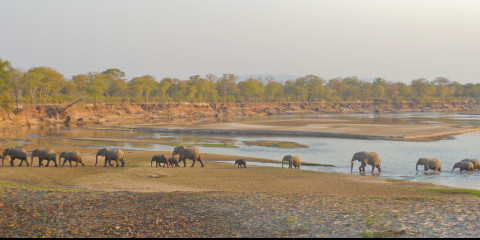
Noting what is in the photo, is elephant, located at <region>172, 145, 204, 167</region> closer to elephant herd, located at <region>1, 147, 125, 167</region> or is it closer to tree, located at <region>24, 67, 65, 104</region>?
elephant herd, located at <region>1, 147, 125, 167</region>

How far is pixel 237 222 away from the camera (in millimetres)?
11961

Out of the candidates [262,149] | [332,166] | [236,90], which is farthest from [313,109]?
[332,166]

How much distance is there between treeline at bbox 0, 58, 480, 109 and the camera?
83800 mm

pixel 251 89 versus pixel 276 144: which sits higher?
pixel 251 89

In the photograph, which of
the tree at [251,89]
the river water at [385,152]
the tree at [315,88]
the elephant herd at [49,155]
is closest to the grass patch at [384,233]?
the river water at [385,152]

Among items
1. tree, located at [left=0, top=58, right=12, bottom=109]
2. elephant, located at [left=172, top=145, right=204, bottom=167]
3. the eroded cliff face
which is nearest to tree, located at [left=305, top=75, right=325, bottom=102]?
the eroded cliff face

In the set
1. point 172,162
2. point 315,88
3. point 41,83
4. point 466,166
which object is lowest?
point 172,162

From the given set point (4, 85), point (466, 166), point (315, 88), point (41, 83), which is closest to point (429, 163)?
point (466, 166)

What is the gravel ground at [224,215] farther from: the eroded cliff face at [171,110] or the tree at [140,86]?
the tree at [140,86]

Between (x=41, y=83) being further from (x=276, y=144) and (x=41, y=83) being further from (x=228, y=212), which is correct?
(x=228, y=212)

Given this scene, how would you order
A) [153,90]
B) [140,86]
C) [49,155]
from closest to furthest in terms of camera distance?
[49,155], [140,86], [153,90]

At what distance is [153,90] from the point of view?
144m

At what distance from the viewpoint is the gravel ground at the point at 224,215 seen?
10883 mm

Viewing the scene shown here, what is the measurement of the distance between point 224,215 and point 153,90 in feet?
446
